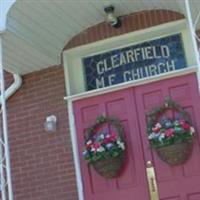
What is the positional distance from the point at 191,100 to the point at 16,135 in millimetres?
2363

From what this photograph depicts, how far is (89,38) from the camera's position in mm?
6918

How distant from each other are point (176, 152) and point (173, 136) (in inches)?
7.2

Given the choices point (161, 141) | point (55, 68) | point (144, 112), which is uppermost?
point (55, 68)

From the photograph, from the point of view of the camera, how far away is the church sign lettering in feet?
21.4

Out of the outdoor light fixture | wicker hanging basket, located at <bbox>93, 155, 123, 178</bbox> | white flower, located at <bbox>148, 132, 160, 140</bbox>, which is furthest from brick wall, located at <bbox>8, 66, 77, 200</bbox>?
white flower, located at <bbox>148, 132, 160, 140</bbox>

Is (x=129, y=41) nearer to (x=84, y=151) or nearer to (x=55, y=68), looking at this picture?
(x=55, y=68)

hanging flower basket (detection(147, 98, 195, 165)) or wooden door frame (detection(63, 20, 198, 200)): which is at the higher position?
wooden door frame (detection(63, 20, 198, 200))

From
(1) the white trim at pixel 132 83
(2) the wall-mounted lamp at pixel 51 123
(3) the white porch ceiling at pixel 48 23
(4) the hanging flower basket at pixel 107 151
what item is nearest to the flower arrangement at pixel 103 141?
(4) the hanging flower basket at pixel 107 151

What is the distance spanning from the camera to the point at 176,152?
5926 mm

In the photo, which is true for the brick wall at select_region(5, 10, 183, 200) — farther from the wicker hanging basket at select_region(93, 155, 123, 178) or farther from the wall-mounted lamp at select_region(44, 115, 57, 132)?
the wicker hanging basket at select_region(93, 155, 123, 178)

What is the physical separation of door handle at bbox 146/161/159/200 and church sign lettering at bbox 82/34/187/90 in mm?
1121

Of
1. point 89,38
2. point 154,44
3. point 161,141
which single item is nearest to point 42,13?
point 89,38

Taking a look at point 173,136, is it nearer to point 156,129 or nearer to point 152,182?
point 156,129

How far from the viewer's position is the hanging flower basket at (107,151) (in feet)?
20.3
